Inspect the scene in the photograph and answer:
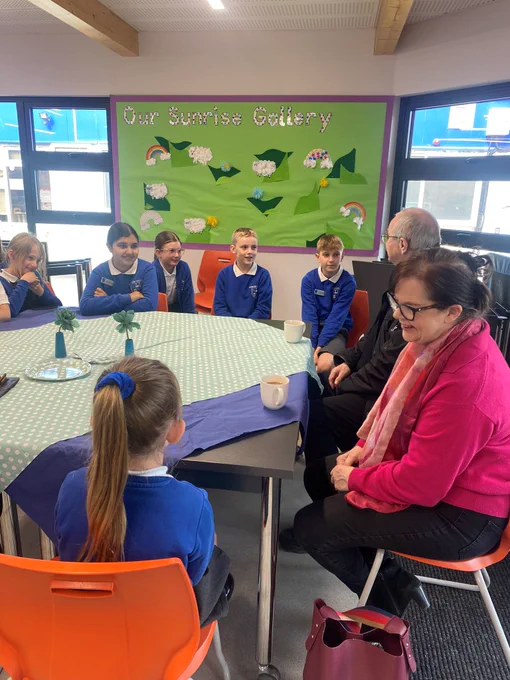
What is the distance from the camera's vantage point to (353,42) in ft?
12.5

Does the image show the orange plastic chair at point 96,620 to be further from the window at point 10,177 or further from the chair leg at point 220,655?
the window at point 10,177

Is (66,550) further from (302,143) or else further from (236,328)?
(302,143)

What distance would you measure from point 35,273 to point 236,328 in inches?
44.3

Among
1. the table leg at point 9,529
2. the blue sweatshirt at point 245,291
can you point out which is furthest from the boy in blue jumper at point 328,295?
the table leg at point 9,529

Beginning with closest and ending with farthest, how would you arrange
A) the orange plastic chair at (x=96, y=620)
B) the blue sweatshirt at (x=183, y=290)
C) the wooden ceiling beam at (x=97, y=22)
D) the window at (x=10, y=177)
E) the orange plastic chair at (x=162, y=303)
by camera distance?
the orange plastic chair at (x=96, y=620), the orange plastic chair at (x=162, y=303), the wooden ceiling beam at (x=97, y=22), the blue sweatshirt at (x=183, y=290), the window at (x=10, y=177)

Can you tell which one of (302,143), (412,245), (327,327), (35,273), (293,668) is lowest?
(293,668)

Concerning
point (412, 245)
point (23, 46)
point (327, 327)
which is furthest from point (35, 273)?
point (23, 46)

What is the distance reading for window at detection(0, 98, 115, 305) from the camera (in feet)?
14.7

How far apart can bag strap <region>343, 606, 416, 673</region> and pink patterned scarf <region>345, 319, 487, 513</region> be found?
0.80 feet

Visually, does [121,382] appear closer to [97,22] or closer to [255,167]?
[97,22]

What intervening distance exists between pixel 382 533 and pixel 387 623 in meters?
0.21

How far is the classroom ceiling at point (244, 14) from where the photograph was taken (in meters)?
3.32

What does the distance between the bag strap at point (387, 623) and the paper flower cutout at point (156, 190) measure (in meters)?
3.85

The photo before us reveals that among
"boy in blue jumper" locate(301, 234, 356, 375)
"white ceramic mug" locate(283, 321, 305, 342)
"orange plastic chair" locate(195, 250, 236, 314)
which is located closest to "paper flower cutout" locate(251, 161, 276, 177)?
"orange plastic chair" locate(195, 250, 236, 314)
